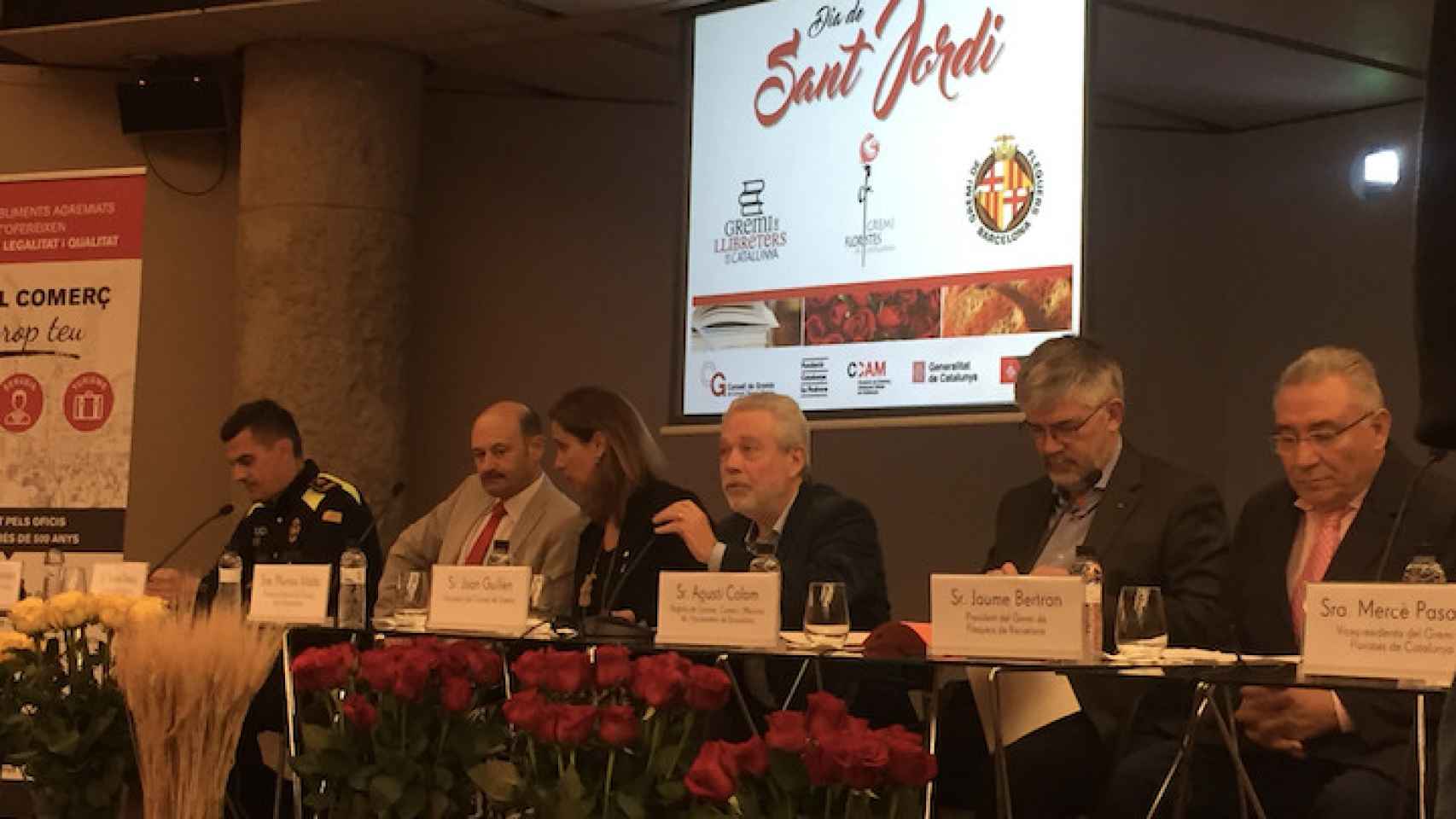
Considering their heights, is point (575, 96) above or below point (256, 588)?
above

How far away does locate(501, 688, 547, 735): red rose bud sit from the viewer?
2.15 metres

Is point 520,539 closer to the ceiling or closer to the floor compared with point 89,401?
closer to the floor

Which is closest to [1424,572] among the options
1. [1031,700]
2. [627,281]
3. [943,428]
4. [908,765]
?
[1031,700]

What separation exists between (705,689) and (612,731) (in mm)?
116

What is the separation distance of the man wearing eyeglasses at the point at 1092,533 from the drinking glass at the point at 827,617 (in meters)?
0.26

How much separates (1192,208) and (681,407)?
2.48 m

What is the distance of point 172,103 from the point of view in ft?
20.7

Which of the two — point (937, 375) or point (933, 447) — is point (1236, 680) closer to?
point (937, 375)

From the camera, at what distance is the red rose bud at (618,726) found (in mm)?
2125

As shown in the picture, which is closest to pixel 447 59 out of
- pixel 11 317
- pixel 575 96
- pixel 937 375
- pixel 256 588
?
pixel 575 96

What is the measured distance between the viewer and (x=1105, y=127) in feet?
21.6

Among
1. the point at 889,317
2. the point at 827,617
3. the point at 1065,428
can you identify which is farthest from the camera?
the point at 889,317

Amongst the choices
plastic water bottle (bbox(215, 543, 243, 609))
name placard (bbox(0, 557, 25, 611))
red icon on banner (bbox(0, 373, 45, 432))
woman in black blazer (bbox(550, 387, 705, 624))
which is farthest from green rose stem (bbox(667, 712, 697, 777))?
red icon on banner (bbox(0, 373, 45, 432))

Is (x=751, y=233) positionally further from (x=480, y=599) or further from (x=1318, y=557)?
(x=1318, y=557)
